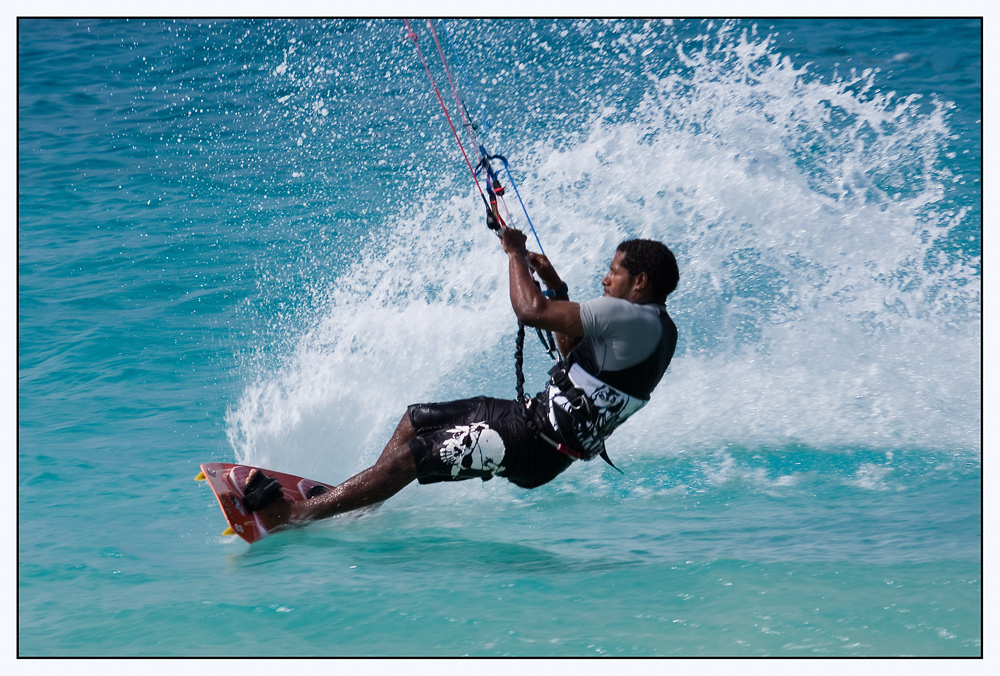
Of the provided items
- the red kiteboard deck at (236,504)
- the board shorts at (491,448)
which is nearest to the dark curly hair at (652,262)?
the board shorts at (491,448)

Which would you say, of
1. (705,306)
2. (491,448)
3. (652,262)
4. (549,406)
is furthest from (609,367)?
(705,306)

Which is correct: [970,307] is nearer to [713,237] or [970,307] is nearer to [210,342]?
[713,237]

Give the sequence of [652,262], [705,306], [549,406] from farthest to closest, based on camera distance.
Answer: [705,306] → [549,406] → [652,262]

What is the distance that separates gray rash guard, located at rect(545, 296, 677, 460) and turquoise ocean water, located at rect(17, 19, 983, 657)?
721mm

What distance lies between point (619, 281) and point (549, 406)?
2.09 ft

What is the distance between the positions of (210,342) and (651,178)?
4.28 metres

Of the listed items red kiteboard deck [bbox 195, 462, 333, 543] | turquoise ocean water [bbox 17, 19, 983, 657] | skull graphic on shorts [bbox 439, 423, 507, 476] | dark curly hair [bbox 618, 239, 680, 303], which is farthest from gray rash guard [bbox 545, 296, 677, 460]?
red kiteboard deck [bbox 195, 462, 333, 543]

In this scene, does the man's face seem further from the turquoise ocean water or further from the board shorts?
the turquoise ocean water

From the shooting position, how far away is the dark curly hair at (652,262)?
13.2ft

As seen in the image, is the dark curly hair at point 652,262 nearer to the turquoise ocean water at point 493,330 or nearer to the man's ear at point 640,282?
the man's ear at point 640,282

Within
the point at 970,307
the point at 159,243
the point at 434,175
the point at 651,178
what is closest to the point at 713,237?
the point at 651,178

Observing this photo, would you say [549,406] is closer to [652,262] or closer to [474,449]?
[474,449]

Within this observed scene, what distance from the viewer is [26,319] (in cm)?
900

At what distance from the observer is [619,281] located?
160 inches
